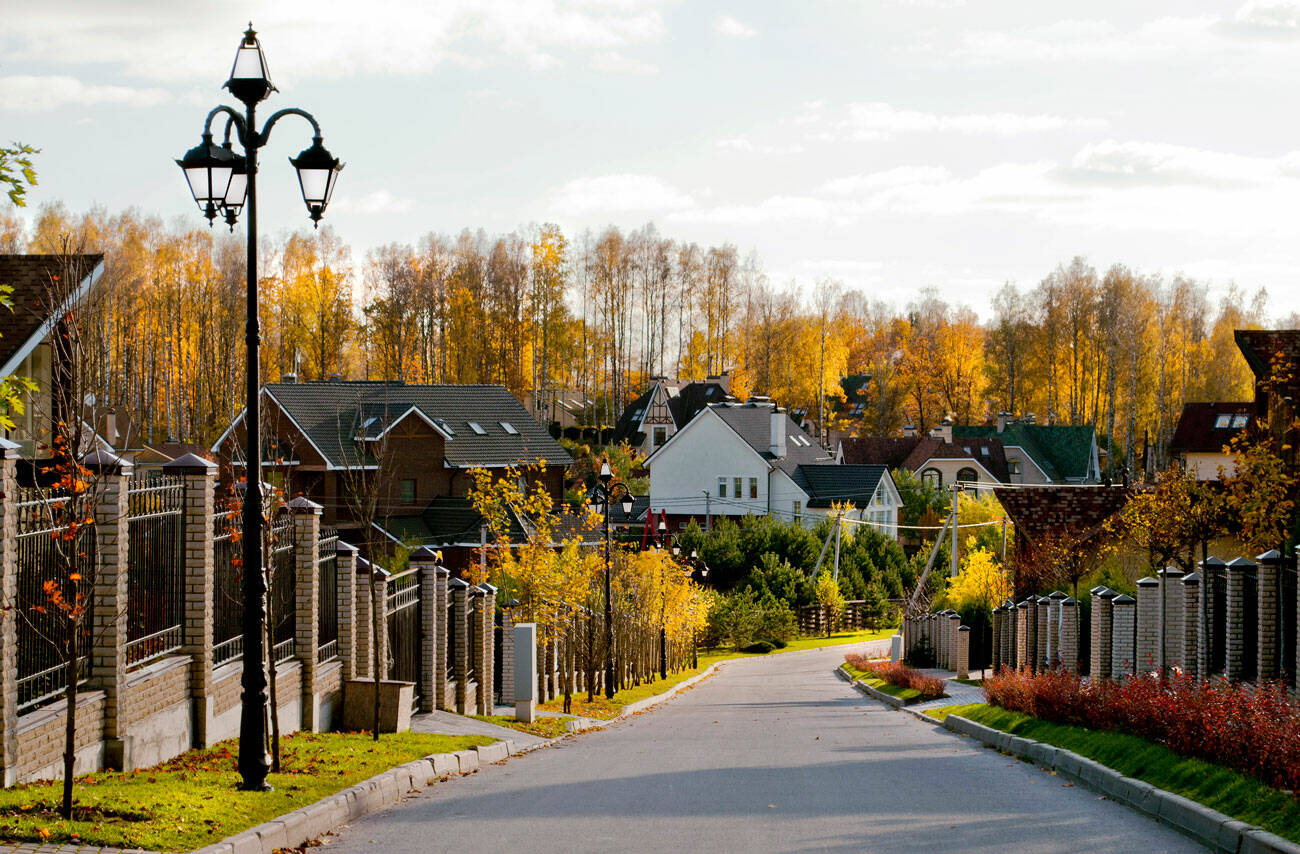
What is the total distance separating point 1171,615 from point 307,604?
1359cm

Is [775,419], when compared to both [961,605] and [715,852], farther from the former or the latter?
[715,852]

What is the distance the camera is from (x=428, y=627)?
20766mm

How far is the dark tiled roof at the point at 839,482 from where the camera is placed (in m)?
69.9

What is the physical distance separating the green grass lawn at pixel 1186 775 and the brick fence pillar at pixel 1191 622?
352 cm

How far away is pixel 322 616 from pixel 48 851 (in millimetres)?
9279

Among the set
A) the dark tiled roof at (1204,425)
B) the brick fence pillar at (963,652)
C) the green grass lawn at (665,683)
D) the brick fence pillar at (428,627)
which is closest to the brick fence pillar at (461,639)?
the brick fence pillar at (428,627)

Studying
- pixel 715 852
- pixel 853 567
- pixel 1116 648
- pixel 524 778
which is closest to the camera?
pixel 715 852

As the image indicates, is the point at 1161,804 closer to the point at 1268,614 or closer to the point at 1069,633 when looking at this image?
the point at 1268,614

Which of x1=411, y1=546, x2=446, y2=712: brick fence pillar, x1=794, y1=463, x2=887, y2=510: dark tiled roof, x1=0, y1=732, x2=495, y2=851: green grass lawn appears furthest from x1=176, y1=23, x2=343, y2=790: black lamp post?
x1=794, y1=463, x2=887, y2=510: dark tiled roof

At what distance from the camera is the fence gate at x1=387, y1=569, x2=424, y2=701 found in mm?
19547

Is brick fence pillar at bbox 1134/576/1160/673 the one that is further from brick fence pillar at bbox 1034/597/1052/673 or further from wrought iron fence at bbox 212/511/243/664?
wrought iron fence at bbox 212/511/243/664

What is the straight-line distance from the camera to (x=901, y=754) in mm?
16969

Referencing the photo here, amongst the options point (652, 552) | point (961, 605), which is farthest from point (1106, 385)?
point (652, 552)

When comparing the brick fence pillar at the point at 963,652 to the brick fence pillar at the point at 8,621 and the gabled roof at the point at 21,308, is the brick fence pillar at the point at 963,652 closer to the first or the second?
the gabled roof at the point at 21,308
